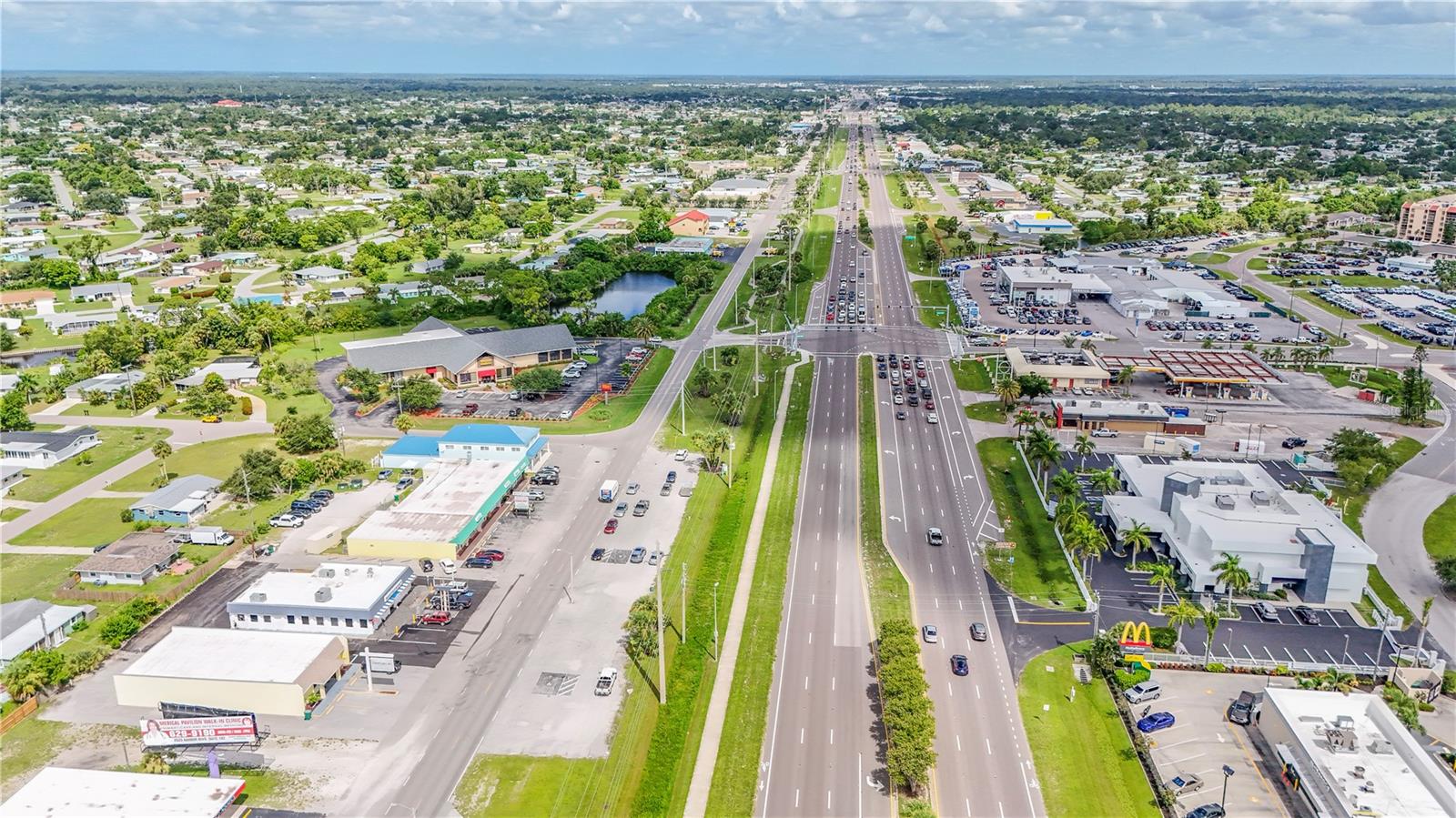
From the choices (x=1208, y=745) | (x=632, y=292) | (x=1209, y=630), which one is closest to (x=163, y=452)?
(x=1209, y=630)

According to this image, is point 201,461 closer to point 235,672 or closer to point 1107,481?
point 235,672

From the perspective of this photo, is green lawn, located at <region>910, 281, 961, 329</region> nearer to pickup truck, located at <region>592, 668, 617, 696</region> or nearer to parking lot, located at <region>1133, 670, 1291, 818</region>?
parking lot, located at <region>1133, 670, 1291, 818</region>

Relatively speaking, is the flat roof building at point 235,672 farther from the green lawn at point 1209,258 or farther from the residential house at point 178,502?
the green lawn at point 1209,258

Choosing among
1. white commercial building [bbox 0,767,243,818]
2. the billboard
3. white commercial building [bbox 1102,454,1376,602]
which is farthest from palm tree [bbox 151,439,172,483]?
white commercial building [bbox 1102,454,1376,602]

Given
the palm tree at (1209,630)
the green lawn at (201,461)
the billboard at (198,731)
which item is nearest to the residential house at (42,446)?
the green lawn at (201,461)

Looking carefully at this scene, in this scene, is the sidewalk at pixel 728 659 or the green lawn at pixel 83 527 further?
the green lawn at pixel 83 527

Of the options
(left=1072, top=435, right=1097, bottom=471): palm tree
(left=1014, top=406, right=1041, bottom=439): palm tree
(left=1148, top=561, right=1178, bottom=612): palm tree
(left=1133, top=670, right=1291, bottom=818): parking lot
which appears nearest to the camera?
(left=1133, top=670, right=1291, bottom=818): parking lot

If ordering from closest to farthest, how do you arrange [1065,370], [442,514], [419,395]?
1. [442,514]
2. [419,395]
3. [1065,370]
